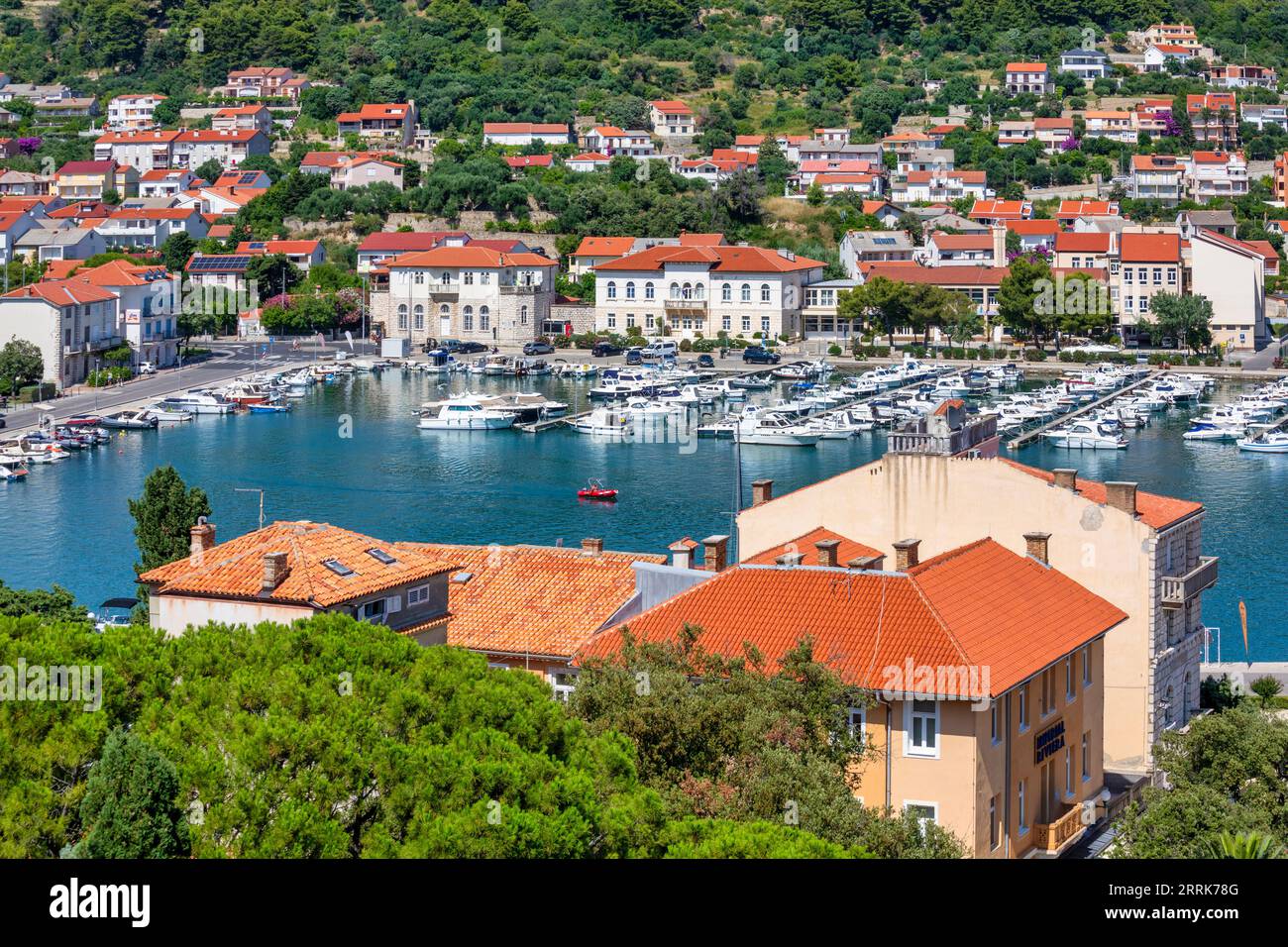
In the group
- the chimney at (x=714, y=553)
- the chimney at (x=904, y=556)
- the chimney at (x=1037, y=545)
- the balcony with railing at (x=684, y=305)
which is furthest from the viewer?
the balcony with railing at (x=684, y=305)

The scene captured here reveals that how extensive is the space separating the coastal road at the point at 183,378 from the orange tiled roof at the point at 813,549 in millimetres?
36191

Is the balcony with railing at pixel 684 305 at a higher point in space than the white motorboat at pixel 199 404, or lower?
higher

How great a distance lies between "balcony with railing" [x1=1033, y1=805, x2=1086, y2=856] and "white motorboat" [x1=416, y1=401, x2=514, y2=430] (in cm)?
4003

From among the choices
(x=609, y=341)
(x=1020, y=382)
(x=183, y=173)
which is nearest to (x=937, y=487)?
(x=1020, y=382)

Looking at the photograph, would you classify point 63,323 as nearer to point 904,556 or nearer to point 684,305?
point 684,305

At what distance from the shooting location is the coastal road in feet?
186

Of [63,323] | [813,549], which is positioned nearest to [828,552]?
[813,549]

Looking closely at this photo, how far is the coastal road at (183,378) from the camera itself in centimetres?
5675

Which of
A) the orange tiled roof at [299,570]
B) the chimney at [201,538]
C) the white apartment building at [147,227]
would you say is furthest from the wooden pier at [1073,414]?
the white apartment building at [147,227]

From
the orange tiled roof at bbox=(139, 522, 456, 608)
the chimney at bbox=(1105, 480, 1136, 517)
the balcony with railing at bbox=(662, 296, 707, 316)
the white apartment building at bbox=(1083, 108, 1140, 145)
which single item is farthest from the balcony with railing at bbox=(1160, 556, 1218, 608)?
the white apartment building at bbox=(1083, 108, 1140, 145)

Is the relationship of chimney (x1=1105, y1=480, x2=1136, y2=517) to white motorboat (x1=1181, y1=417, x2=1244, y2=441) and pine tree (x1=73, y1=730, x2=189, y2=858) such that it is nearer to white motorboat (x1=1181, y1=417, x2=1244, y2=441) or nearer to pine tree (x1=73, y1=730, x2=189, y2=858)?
pine tree (x1=73, y1=730, x2=189, y2=858)

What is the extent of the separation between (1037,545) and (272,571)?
7.82 metres

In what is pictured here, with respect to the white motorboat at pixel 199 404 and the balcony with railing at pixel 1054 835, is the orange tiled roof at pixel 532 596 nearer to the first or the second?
the balcony with railing at pixel 1054 835
